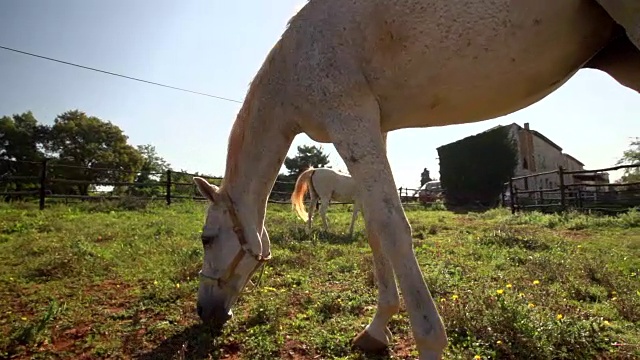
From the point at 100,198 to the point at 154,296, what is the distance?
45.6 ft

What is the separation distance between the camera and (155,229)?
8.93 meters

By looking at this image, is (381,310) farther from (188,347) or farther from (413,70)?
(413,70)

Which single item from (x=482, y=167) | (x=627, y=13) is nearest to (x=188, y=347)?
(x=627, y=13)

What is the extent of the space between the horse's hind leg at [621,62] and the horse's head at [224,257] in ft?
8.22

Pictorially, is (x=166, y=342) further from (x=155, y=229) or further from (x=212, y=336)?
(x=155, y=229)

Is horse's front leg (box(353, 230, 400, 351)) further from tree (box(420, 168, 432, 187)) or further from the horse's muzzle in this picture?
tree (box(420, 168, 432, 187))

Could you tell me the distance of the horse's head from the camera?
9.91ft

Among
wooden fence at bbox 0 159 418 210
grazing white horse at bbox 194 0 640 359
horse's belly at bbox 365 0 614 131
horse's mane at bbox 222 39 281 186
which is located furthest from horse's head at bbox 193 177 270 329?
wooden fence at bbox 0 159 418 210

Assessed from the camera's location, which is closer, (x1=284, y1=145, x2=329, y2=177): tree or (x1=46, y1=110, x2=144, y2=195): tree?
(x1=46, y1=110, x2=144, y2=195): tree

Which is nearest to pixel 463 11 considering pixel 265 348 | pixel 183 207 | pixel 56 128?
pixel 265 348

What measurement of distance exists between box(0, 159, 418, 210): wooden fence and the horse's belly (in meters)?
4.71

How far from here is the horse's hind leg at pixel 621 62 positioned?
2.26m

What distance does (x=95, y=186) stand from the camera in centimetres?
2242

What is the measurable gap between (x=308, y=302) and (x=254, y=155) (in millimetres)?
1600
